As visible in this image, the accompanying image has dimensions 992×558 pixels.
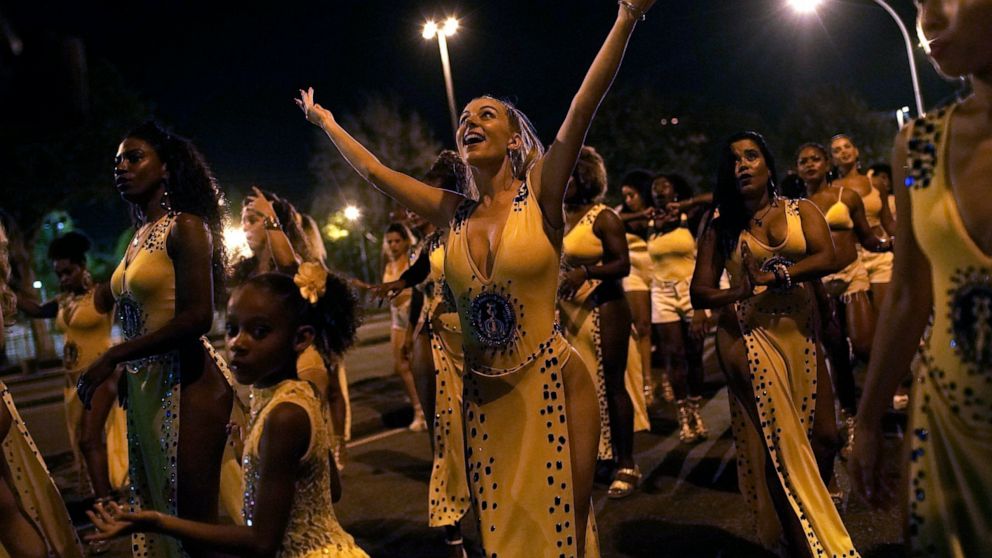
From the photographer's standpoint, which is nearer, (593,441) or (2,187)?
(593,441)

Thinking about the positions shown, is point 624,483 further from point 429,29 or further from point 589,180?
point 429,29

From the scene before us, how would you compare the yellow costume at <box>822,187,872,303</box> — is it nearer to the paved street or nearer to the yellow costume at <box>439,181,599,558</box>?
the paved street

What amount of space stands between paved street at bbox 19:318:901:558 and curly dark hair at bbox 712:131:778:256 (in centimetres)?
178

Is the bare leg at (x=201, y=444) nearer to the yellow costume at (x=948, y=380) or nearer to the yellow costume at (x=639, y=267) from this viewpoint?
the yellow costume at (x=948, y=380)

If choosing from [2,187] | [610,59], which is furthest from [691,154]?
[610,59]

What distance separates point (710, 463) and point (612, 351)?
144 centimetres

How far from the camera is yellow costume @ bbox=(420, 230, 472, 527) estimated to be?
474cm

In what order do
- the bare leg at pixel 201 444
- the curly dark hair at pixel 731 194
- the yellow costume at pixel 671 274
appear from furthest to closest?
the yellow costume at pixel 671 274
the curly dark hair at pixel 731 194
the bare leg at pixel 201 444

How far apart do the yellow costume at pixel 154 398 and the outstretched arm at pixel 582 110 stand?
169 centimetres

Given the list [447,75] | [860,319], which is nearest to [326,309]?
[860,319]

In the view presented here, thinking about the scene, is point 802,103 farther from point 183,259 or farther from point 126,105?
point 183,259

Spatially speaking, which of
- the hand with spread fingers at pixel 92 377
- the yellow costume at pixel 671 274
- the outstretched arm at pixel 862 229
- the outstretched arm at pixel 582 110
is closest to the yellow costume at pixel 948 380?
the outstretched arm at pixel 582 110

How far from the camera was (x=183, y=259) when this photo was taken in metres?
3.43

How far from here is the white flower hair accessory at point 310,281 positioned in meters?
2.96
